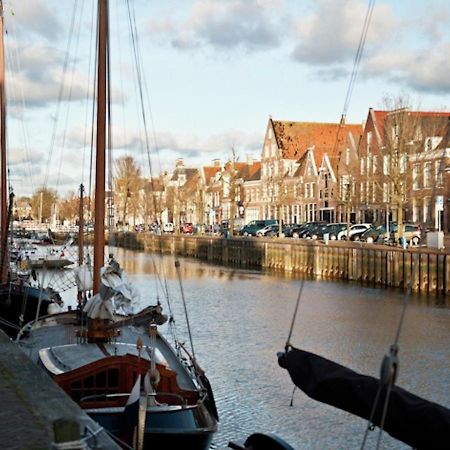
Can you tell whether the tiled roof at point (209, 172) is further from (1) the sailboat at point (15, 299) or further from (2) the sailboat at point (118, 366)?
(2) the sailboat at point (118, 366)

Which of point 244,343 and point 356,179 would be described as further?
point 356,179

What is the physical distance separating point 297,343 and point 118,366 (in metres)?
15.5

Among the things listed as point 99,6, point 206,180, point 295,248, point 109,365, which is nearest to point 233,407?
point 109,365

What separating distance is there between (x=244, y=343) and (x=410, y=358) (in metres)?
5.73

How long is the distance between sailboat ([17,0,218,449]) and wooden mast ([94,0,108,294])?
0.9 inches

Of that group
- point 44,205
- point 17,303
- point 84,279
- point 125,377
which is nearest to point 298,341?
point 84,279

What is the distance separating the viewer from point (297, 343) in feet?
87.4

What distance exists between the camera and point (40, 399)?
1016 cm

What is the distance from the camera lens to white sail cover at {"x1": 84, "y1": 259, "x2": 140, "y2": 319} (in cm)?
1415

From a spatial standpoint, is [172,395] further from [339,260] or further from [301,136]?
[301,136]

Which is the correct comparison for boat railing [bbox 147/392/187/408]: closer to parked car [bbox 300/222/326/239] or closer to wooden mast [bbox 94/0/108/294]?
wooden mast [bbox 94/0/108/294]

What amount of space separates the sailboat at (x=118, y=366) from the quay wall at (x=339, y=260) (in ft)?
28.6

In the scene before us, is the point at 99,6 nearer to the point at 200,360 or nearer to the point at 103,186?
the point at 103,186

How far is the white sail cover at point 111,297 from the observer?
14.1 metres
